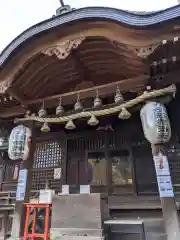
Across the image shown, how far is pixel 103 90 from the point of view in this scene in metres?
4.86

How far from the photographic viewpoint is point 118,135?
597 cm

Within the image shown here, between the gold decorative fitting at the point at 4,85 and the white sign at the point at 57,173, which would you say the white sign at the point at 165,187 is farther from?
the gold decorative fitting at the point at 4,85

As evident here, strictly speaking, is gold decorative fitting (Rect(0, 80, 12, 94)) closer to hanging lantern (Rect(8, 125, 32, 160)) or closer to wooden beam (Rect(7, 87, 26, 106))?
wooden beam (Rect(7, 87, 26, 106))

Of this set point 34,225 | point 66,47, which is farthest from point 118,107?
point 34,225

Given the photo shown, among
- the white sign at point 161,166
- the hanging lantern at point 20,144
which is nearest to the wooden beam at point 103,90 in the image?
the hanging lantern at point 20,144

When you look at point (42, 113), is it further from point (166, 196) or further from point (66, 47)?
point (166, 196)

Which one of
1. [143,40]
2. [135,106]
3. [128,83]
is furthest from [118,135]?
[143,40]

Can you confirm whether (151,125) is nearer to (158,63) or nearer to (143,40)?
(158,63)

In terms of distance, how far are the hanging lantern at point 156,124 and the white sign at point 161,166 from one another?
0.98 ft

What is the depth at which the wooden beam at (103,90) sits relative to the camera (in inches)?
178

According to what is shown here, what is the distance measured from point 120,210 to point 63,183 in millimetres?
1844

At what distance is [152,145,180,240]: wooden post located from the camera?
134 inches

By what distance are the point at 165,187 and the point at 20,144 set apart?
130 inches

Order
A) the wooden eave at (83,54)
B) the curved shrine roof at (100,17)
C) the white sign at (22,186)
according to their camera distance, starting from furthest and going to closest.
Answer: the white sign at (22,186) < the wooden eave at (83,54) < the curved shrine roof at (100,17)
